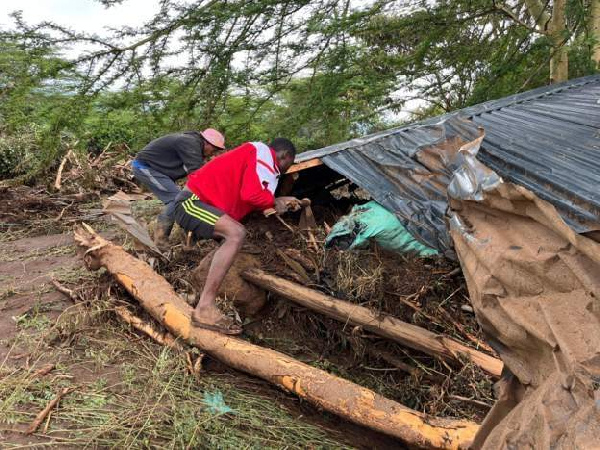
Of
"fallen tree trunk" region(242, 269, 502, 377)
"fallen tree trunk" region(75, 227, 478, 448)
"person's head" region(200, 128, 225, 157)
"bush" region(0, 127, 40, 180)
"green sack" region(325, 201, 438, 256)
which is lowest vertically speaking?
"bush" region(0, 127, 40, 180)

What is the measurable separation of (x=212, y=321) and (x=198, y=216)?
2.72 ft

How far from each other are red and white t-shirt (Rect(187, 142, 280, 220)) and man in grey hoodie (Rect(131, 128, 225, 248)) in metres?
1.43

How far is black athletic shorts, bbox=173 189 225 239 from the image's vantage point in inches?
155

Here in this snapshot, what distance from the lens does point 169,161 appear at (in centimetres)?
583

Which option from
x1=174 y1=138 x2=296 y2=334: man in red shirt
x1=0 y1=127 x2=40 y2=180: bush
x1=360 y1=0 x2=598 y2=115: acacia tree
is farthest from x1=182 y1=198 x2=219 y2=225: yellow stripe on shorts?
x1=0 y1=127 x2=40 y2=180: bush

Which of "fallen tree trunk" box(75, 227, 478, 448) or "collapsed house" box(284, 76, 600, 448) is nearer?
"collapsed house" box(284, 76, 600, 448)

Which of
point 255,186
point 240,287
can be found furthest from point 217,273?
point 255,186

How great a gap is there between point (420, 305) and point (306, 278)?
965 mm

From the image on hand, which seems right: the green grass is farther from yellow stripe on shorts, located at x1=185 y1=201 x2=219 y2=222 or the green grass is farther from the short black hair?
the short black hair

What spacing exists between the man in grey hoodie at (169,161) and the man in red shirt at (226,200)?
140cm

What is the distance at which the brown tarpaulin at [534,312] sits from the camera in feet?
5.51

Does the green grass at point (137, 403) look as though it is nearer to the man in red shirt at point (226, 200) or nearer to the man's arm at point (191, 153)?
the man in red shirt at point (226, 200)

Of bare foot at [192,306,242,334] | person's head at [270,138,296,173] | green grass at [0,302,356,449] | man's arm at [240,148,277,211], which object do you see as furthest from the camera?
person's head at [270,138,296,173]

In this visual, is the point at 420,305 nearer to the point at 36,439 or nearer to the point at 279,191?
the point at 279,191
